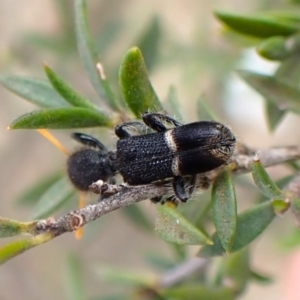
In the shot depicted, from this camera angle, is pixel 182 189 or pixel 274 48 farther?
pixel 274 48

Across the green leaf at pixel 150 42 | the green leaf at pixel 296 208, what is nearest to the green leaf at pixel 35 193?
the green leaf at pixel 150 42

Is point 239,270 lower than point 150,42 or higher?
lower

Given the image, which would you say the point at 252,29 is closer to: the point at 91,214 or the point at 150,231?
the point at 91,214

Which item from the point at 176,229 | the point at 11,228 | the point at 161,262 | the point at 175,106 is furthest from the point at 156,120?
the point at 161,262

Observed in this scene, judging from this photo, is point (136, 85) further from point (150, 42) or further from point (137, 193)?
point (150, 42)

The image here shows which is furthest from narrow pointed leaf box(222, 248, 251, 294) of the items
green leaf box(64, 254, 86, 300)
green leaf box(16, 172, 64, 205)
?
green leaf box(16, 172, 64, 205)

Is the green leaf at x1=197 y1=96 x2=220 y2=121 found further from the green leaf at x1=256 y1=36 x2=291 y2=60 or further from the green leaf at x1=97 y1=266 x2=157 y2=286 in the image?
the green leaf at x1=97 y1=266 x2=157 y2=286
